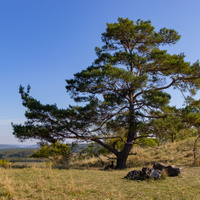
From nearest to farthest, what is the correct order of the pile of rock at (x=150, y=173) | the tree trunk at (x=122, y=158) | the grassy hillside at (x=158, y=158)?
1. the pile of rock at (x=150, y=173)
2. the tree trunk at (x=122, y=158)
3. the grassy hillside at (x=158, y=158)

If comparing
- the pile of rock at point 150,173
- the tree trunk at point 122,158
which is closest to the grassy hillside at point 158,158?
the tree trunk at point 122,158

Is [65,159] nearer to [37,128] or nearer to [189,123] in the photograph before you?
[37,128]

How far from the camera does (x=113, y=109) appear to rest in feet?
40.4

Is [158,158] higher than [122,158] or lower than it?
lower

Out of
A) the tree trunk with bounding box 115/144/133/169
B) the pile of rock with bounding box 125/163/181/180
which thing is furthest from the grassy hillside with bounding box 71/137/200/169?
the pile of rock with bounding box 125/163/181/180

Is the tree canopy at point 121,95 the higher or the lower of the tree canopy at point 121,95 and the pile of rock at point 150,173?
the higher

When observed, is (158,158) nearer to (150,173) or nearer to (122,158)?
(122,158)

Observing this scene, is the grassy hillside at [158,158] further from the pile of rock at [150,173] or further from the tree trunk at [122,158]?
the pile of rock at [150,173]

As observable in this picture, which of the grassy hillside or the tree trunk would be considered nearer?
the tree trunk

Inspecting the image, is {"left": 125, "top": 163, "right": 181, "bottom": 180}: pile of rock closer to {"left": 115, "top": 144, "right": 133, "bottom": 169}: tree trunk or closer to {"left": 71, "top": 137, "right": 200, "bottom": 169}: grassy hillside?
{"left": 115, "top": 144, "right": 133, "bottom": 169}: tree trunk

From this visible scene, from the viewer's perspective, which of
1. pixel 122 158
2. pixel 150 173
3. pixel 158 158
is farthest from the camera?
pixel 158 158

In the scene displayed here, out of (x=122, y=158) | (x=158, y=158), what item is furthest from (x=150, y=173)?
(x=158, y=158)


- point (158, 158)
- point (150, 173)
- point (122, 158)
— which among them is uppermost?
point (150, 173)

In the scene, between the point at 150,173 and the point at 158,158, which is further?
the point at 158,158
